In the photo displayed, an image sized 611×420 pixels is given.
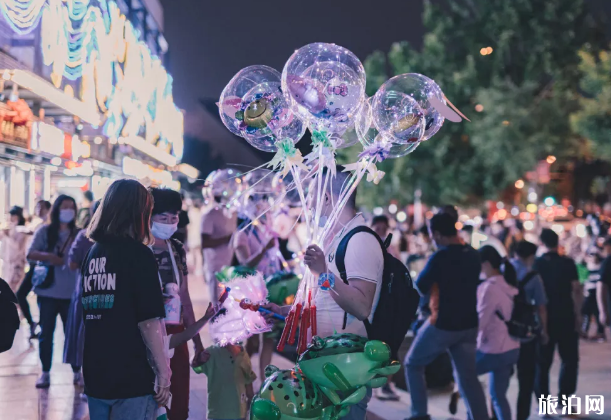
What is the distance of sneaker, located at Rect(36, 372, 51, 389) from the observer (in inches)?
264

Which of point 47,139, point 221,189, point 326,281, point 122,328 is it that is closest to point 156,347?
point 122,328

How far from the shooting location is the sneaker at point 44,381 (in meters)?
6.70

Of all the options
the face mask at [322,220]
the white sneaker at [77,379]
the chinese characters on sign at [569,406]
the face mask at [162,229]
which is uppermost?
the face mask at [322,220]

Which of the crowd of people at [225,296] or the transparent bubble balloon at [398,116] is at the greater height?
the transparent bubble balloon at [398,116]

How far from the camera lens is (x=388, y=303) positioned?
3.67 m

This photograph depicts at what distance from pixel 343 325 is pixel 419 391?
2.43 m

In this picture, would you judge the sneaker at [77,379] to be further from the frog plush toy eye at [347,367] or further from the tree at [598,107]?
the tree at [598,107]

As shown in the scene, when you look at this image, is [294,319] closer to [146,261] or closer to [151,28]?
[146,261]

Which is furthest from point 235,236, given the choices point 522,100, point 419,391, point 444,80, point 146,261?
point 444,80

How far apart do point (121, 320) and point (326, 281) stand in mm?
983

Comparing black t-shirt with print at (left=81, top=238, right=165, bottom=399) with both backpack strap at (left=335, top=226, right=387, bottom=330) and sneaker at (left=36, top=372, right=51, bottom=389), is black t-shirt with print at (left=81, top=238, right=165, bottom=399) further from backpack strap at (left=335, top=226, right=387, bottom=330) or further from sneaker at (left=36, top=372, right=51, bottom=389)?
sneaker at (left=36, top=372, right=51, bottom=389)

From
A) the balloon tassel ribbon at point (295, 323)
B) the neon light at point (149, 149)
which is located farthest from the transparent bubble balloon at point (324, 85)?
the neon light at point (149, 149)

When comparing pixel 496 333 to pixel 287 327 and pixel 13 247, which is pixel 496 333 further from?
pixel 13 247

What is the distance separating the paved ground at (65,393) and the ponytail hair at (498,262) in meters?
1.58
